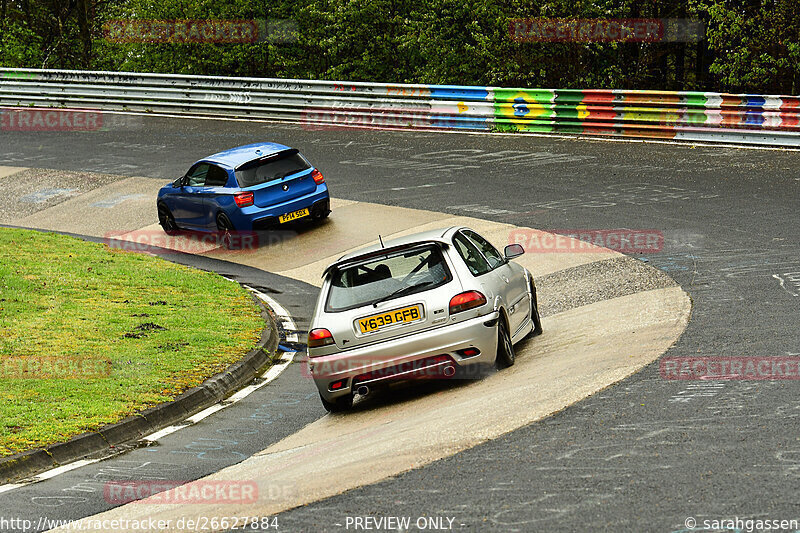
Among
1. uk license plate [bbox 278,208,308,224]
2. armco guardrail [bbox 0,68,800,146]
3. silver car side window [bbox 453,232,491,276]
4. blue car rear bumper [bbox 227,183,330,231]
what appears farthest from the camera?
armco guardrail [bbox 0,68,800,146]

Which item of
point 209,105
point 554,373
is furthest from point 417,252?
point 209,105

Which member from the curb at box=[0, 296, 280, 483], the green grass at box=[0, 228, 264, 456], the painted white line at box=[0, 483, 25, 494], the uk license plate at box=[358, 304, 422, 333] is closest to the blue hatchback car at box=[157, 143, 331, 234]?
the green grass at box=[0, 228, 264, 456]

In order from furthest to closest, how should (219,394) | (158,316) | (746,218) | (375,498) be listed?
(746,218), (158,316), (219,394), (375,498)

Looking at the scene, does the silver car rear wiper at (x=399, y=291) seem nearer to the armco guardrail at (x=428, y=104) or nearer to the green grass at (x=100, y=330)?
the green grass at (x=100, y=330)

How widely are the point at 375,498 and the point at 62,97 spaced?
29024 millimetres

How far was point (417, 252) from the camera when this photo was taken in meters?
9.62

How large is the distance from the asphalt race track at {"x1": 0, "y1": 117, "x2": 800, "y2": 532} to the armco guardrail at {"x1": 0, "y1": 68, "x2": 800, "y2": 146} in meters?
0.76

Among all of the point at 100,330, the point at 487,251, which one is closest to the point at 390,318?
the point at 487,251

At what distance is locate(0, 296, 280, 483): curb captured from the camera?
8.18 metres

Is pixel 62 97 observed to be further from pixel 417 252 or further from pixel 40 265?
pixel 417 252

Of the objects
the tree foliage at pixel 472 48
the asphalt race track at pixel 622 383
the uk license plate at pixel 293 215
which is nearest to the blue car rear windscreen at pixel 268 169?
the uk license plate at pixel 293 215

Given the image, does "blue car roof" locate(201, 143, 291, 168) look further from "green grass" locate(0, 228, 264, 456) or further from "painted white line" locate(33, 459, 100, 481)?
"painted white line" locate(33, 459, 100, 481)

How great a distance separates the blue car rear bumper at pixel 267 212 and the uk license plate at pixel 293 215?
4 cm

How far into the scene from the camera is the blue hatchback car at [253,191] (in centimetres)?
1808
